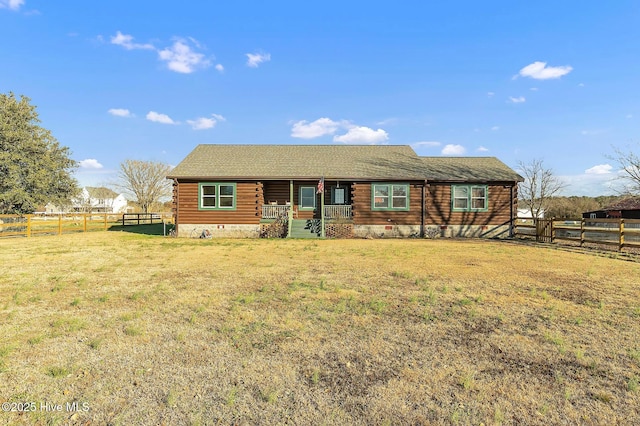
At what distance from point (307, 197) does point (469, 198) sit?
9.29 meters

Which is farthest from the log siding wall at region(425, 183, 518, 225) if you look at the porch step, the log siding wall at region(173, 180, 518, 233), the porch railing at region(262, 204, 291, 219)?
the porch railing at region(262, 204, 291, 219)

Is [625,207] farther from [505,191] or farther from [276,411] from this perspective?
[276,411]

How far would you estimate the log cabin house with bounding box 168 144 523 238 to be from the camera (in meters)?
19.0

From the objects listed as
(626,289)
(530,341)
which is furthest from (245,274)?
(626,289)

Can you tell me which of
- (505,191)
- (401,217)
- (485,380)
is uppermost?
(505,191)

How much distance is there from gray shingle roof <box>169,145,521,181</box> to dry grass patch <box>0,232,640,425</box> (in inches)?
440

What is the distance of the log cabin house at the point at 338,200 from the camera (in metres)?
19.0

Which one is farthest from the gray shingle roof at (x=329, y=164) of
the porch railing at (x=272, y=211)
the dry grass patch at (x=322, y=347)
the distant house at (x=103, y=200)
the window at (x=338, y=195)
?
the distant house at (x=103, y=200)

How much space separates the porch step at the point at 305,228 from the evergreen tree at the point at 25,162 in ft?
89.0

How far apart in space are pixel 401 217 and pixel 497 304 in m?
13.3

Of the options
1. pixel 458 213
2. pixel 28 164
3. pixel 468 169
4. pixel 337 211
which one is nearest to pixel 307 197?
pixel 337 211

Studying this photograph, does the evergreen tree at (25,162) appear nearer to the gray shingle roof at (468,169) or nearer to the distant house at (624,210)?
the gray shingle roof at (468,169)

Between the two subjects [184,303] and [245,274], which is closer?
[184,303]

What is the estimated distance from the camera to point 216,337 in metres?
4.58
